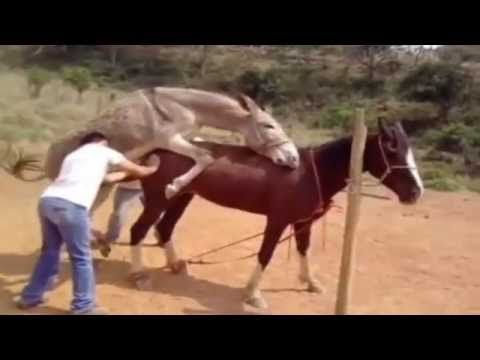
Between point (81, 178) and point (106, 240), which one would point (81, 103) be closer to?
point (106, 240)

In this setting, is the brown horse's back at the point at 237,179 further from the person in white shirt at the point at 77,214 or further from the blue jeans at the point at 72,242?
the blue jeans at the point at 72,242

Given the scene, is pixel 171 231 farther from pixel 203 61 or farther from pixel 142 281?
pixel 203 61

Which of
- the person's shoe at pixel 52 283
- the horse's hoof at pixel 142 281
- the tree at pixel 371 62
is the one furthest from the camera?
the tree at pixel 371 62

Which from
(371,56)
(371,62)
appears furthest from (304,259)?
(371,56)

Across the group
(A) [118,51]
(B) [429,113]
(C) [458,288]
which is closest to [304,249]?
(C) [458,288]

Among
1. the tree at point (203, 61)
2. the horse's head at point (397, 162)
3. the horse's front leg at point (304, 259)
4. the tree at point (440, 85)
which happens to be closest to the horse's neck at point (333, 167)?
the horse's head at point (397, 162)

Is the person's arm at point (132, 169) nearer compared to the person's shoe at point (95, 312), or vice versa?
the person's shoe at point (95, 312)

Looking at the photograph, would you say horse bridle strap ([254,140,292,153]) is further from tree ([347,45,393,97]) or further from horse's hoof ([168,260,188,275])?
tree ([347,45,393,97])

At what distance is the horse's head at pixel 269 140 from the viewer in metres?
6.92

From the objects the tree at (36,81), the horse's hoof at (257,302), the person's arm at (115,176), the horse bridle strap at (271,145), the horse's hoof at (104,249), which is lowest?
the horse's hoof at (257,302)

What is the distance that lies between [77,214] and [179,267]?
6.74 ft

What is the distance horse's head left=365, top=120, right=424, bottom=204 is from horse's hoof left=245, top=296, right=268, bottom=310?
5.29ft

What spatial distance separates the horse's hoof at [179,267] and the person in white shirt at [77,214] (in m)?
1.68

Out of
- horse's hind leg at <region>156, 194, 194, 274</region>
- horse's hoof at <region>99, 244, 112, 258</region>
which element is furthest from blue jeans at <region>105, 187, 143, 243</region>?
horse's hind leg at <region>156, 194, 194, 274</region>
